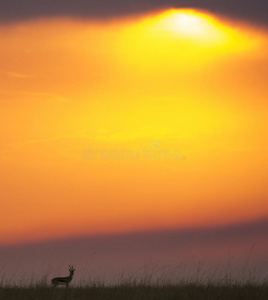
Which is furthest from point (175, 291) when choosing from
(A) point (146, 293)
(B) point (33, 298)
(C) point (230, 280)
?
(B) point (33, 298)

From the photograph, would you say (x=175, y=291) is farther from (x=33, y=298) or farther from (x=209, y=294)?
(x=33, y=298)

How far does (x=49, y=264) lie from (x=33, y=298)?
3679mm

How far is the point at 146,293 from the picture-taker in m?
26.4

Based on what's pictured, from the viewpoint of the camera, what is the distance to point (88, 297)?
84.8 feet

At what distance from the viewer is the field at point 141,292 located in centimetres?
2577

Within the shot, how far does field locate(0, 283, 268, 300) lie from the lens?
25.8 metres

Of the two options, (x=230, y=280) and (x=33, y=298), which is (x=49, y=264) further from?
(x=230, y=280)

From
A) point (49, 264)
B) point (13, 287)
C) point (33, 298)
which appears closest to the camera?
point (33, 298)

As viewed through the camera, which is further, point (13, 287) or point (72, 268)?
point (72, 268)

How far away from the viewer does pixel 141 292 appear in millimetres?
26312

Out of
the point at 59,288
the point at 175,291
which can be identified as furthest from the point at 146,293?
the point at 59,288

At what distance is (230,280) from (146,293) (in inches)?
143

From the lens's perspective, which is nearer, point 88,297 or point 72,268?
point 88,297

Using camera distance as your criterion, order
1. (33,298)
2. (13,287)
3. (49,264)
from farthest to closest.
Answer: (49,264), (13,287), (33,298)
